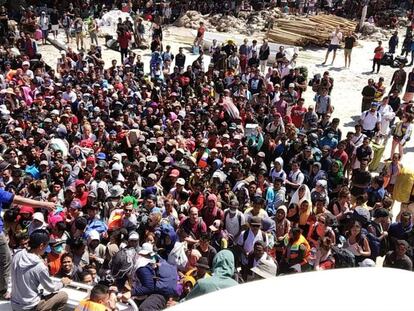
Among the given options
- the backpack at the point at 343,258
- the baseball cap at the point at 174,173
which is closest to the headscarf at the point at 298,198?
the backpack at the point at 343,258

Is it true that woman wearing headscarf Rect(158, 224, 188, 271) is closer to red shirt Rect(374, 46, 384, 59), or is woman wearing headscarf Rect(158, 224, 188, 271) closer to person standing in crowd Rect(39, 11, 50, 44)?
red shirt Rect(374, 46, 384, 59)

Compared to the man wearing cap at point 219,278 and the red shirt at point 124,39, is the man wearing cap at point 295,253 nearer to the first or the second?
the man wearing cap at point 219,278

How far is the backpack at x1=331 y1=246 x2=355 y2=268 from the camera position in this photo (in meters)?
7.18

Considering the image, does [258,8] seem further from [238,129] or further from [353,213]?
[353,213]

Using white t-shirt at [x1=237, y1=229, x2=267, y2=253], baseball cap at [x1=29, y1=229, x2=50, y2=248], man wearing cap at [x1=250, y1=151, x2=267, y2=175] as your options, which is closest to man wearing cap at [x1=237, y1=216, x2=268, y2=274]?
white t-shirt at [x1=237, y1=229, x2=267, y2=253]

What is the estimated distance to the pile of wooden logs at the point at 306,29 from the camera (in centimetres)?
2345

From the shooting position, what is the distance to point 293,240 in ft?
25.0

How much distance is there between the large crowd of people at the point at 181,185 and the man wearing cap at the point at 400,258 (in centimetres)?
1

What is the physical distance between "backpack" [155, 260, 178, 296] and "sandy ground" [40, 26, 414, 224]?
29.0 feet

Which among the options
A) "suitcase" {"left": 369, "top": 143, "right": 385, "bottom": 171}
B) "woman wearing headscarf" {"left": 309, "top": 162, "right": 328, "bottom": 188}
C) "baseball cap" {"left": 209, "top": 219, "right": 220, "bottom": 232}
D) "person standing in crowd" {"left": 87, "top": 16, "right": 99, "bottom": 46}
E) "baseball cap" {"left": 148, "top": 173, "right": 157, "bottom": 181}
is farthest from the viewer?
"person standing in crowd" {"left": 87, "top": 16, "right": 99, "bottom": 46}

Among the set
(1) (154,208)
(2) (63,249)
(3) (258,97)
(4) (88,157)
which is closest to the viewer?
(2) (63,249)

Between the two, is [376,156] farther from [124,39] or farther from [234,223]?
[124,39]

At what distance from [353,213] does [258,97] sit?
6434 mm

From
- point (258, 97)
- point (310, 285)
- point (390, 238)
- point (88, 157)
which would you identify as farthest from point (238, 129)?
point (310, 285)
